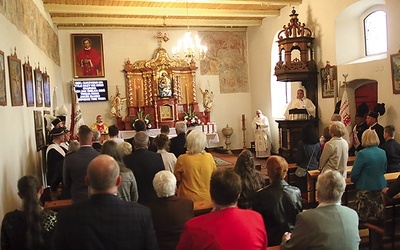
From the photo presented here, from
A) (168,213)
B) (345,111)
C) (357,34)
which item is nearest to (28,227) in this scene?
(168,213)

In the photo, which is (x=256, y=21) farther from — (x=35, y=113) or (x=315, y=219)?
(x=315, y=219)

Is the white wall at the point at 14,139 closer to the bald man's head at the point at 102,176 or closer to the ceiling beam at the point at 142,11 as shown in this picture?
the ceiling beam at the point at 142,11

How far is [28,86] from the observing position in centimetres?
638

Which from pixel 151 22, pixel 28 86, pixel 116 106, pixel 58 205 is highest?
pixel 151 22

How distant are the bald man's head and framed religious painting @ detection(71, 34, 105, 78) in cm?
1136

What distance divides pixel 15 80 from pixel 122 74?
307 inches

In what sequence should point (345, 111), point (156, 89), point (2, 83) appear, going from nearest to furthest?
point (2, 83) → point (345, 111) → point (156, 89)

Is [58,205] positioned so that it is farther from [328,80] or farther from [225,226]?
[328,80]

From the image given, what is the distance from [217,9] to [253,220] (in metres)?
9.92

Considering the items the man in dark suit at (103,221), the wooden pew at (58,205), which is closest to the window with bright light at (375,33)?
the wooden pew at (58,205)

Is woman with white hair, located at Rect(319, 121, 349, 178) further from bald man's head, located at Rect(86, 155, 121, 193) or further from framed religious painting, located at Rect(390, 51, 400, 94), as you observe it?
bald man's head, located at Rect(86, 155, 121, 193)

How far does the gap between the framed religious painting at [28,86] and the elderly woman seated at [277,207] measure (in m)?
4.83

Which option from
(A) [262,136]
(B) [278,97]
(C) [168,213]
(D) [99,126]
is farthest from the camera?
(B) [278,97]

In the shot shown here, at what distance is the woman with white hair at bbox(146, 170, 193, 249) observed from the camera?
2922mm
